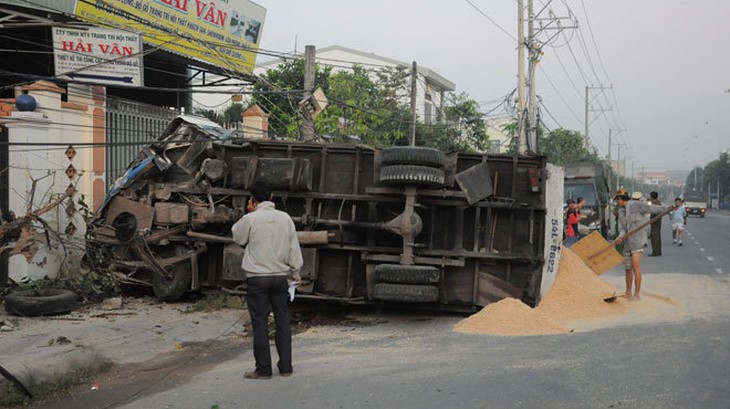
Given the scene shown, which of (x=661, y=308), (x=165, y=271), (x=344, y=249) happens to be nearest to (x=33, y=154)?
(x=165, y=271)

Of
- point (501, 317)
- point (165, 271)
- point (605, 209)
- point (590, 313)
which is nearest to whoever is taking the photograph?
point (501, 317)

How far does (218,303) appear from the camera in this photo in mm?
10211

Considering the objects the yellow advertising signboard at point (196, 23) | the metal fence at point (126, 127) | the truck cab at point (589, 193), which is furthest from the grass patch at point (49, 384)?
the truck cab at point (589, 193)

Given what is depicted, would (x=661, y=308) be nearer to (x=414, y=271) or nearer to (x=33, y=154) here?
(x=414, y=271)

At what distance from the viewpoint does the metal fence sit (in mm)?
14128

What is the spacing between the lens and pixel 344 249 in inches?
385

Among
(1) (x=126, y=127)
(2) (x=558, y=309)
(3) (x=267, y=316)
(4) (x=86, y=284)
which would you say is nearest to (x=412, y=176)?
(2) (x=558, y=309)

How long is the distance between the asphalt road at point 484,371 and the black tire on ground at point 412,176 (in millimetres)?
1861

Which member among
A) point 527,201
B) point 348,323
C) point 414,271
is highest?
point 527,201

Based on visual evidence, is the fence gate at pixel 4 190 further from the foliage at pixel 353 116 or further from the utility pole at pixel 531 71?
the utility pole at pixel 531 71

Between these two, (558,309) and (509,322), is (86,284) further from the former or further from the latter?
(558,309)

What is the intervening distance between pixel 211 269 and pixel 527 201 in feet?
15.5

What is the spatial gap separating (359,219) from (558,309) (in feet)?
9.77

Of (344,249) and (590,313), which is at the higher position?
(344,249)
